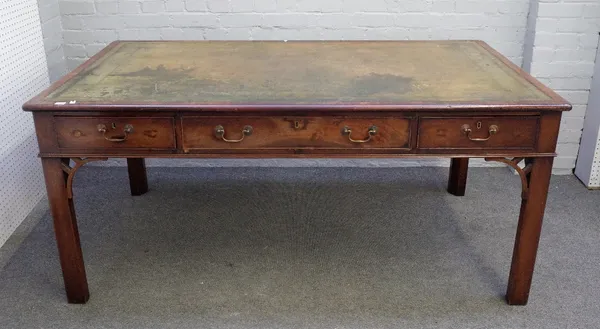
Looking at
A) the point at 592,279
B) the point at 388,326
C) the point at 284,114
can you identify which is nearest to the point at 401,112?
the point at 284,114

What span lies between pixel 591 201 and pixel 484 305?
1244 mm

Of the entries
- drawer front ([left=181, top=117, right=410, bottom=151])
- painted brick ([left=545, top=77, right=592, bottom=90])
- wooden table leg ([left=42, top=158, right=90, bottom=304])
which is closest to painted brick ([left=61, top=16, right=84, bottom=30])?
wooden table leg ([left=42, top=158, right=90, bottom=304])

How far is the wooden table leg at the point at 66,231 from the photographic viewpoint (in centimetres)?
213

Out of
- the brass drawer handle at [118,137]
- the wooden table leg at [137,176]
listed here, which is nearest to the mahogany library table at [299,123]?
the brass drawer handle at [118,137]

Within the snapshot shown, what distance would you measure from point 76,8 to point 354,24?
155 cm

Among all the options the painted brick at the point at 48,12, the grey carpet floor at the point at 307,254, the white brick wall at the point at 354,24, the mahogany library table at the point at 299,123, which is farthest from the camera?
the white brick wall at the point at 354,24

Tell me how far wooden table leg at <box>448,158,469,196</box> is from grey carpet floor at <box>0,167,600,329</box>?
0.07 metres

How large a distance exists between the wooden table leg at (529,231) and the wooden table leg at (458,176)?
926 mm

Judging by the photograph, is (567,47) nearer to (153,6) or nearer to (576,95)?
(576,95)

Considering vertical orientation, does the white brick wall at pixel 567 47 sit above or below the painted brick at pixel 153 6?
below

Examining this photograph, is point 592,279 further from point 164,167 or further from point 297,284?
point 164,167

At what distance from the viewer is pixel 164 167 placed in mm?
3588

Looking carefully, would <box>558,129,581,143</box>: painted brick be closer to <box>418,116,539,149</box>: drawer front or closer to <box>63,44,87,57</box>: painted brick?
<box>418,116,539,149</box>: drawer front

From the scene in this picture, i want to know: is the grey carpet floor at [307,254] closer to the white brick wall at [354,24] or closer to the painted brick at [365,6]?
the white brick wall at [354,24]
